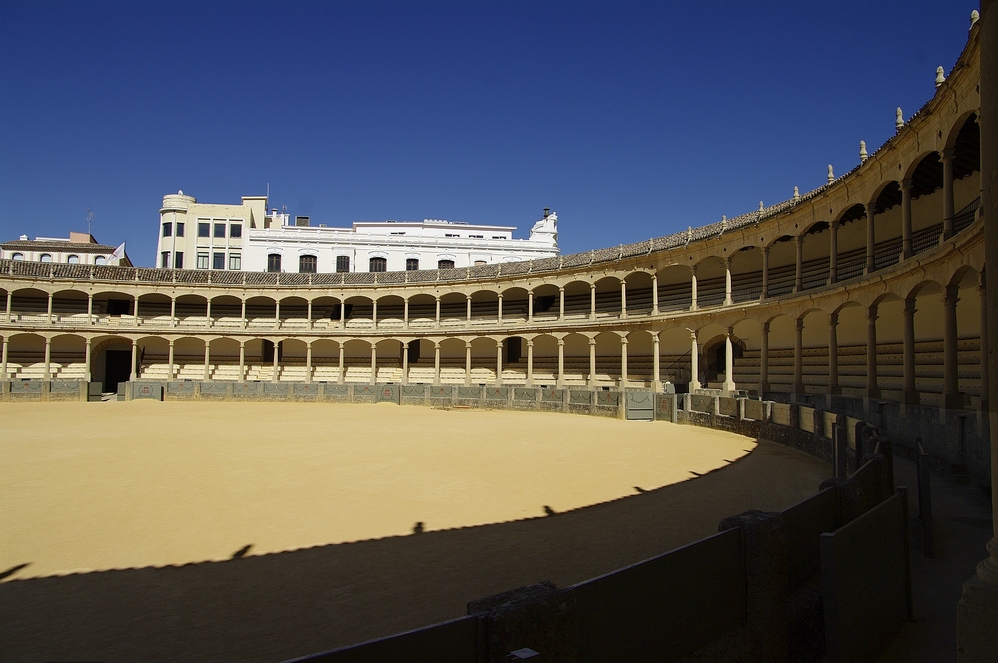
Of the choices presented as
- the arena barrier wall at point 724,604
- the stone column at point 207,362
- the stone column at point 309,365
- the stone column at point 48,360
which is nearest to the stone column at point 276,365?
the stone column at point 309,365

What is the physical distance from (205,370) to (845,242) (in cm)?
4047

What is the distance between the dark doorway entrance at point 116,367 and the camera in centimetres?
4503

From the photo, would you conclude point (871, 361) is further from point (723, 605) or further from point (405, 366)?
point (405, 366)

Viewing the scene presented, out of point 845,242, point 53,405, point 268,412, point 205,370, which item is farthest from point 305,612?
point 205,370

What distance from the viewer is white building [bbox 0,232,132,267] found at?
54062mm

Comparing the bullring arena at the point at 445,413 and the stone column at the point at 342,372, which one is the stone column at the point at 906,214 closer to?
the bullring arena at the point at 445,413

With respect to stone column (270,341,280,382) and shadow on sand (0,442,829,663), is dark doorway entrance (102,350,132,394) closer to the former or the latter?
stone column (270,341,280,382)

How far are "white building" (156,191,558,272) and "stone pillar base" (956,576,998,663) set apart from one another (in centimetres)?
4830

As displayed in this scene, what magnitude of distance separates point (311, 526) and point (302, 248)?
46.9 m

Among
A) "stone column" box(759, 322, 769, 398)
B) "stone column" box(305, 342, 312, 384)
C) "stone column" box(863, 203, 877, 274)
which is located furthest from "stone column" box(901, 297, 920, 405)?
"stone column" box(305, 342, 312, 384)

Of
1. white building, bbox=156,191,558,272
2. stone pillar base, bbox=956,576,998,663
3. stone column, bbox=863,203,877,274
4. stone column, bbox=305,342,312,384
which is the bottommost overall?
stone pillar base, bbox=956,576,998,663

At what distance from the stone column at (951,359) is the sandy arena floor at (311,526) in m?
4.76

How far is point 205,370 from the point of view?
4241 cm

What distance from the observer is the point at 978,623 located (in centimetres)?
354
